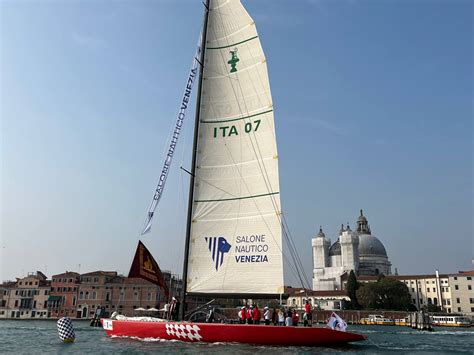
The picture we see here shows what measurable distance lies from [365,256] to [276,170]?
302 ft

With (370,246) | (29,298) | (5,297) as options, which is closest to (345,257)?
(370,246)

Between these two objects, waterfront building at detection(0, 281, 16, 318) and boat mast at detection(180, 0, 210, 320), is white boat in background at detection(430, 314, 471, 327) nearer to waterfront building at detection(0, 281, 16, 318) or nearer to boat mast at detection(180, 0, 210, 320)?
boat mast at detection(180, 0, 210, 320)

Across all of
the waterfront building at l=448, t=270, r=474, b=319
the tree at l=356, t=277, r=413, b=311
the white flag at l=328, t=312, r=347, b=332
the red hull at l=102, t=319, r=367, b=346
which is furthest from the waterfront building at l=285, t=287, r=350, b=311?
the red hull at l=102, t=319, r=367, b=346

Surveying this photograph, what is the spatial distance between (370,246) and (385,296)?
31760 mm

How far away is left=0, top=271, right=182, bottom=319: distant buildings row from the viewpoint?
215 feet

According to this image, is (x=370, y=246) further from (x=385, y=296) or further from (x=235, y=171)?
(x=235, y=171)

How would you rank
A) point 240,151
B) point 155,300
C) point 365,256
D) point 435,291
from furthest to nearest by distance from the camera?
1. point 365,256
2. point 435,291
3. point 155,300
4. point 240,151

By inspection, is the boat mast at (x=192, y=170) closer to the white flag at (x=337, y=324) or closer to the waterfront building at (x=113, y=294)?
the white flag at (x=337, y=324)

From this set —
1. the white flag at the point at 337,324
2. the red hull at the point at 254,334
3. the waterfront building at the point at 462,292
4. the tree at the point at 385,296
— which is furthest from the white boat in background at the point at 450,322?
the white flag at the point at 337,324

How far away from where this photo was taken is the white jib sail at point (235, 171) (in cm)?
1639

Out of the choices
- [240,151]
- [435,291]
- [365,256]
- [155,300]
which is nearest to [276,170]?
[240,151]

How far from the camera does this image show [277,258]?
633 inches

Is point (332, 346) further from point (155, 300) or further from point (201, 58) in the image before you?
point (155, 300)

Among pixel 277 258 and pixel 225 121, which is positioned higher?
pixel 225 121
